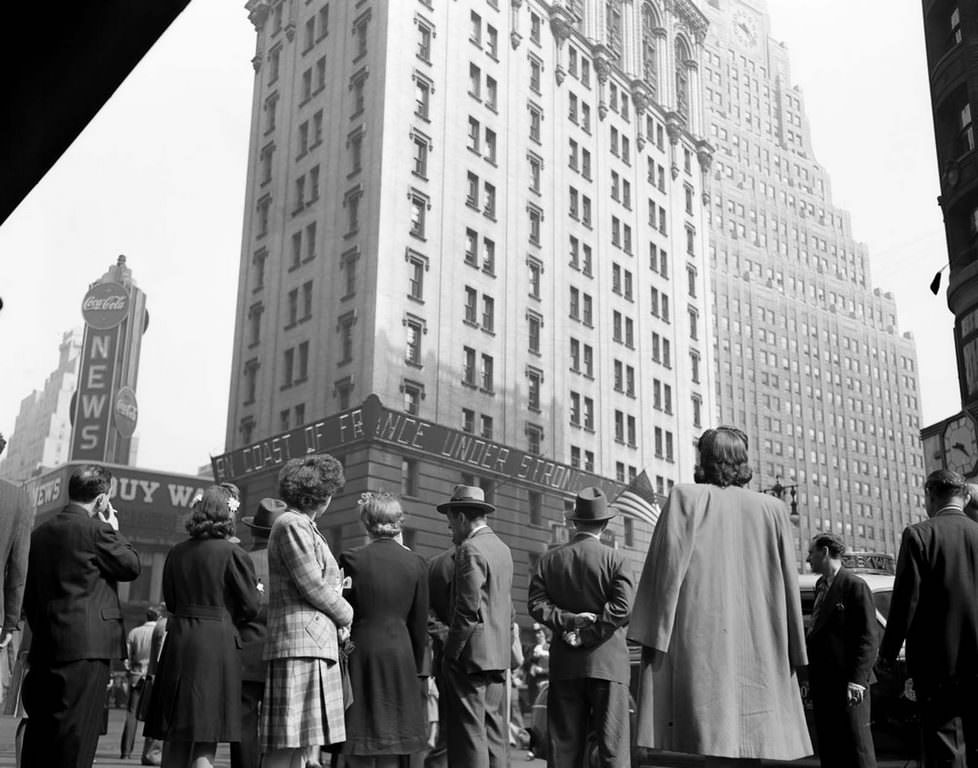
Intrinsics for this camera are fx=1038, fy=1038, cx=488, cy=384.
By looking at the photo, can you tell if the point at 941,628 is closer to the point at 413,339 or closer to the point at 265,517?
the point at 265,517

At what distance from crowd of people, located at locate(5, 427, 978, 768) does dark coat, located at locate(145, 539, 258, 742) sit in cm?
1

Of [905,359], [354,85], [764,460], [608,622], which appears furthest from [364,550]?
[905,359]

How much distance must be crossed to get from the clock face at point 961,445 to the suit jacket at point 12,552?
23750 mm

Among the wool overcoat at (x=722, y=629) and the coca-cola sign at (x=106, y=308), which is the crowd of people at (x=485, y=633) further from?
the coca-cola sign at (x=106, y=308)

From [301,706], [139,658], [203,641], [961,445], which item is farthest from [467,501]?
[961,445]

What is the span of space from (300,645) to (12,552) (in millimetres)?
2059

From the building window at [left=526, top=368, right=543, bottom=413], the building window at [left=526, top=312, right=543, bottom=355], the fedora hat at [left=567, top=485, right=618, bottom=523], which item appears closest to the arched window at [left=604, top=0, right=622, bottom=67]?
the building window at [left=526, top=312, right=543, bottom=355]

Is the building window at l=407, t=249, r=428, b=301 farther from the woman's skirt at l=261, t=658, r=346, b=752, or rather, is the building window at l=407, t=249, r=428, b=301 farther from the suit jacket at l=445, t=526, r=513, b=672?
the woman's skirt at l=261, t=658, r=346, b=752

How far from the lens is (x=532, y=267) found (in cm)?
5106

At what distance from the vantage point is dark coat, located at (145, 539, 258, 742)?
243 inches

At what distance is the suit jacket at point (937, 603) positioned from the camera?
5957 millimetres

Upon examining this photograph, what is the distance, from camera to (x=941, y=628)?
6016 millimetres

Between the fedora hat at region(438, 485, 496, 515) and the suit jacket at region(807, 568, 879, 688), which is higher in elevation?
the fedora hat at region(438, 485, 496, 515)

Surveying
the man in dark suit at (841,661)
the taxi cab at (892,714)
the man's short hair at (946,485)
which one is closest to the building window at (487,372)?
the taxi cab at (892,714)
